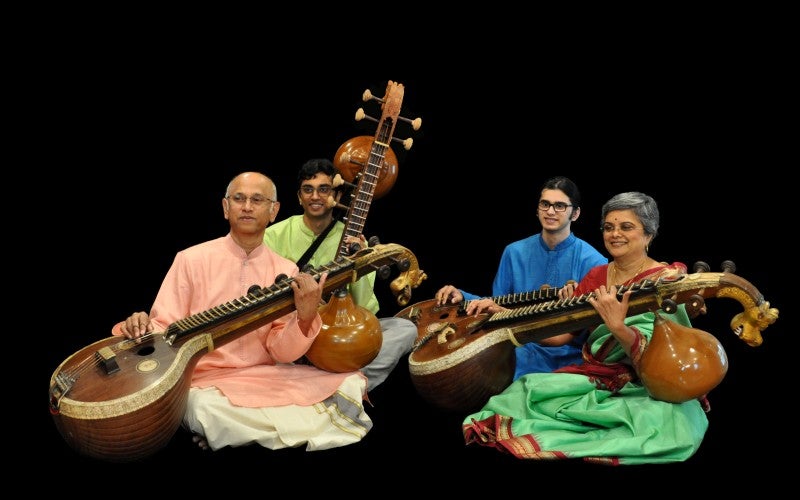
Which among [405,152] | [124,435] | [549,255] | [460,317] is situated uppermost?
[405,152]

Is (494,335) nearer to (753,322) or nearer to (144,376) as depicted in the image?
(753,322)

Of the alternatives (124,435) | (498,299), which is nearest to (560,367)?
(498,299)

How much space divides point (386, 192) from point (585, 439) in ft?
7.86

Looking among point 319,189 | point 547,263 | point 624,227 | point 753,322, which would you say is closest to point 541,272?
point 547,263

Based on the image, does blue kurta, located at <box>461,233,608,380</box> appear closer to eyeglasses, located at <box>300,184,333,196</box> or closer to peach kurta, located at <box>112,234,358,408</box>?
eyeglasses, located at <box>300,184,333,196</box>

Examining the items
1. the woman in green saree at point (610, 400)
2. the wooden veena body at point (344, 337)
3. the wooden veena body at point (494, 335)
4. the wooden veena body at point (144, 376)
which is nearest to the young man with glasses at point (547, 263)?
the wooden veena body at point (494, 335)

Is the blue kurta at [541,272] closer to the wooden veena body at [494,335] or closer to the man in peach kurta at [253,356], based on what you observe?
the wooden veena body at [494,335]

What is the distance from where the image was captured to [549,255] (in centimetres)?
688

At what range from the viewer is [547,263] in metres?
6.87

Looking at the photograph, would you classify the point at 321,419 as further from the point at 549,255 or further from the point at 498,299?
the point at 549,255

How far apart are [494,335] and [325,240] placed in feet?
5.39

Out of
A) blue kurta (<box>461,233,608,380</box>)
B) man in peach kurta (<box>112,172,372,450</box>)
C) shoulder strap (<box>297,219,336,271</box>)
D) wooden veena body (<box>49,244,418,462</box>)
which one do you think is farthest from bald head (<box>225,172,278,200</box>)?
blue kurta (<box>461,233,608,380</box>)

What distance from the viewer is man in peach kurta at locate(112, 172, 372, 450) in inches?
222

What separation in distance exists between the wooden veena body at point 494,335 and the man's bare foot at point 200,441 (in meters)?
1.38
